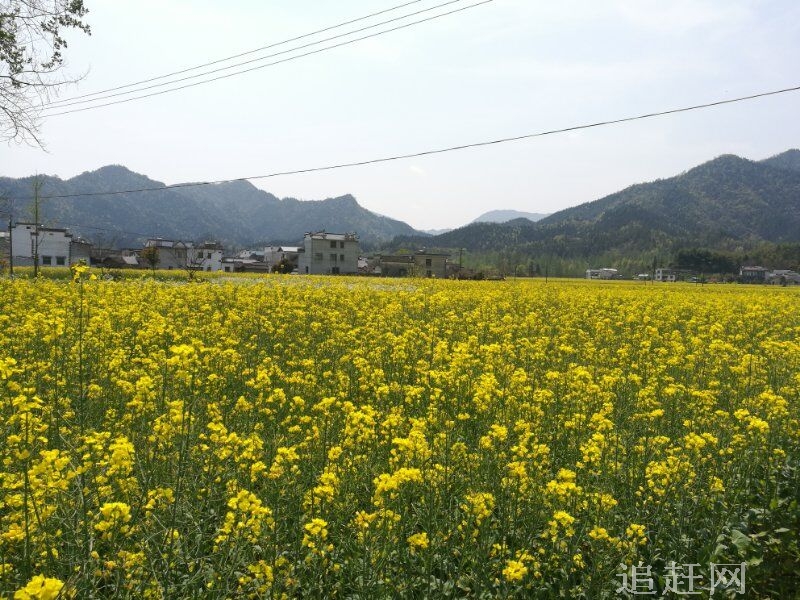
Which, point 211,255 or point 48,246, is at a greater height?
point 48,246

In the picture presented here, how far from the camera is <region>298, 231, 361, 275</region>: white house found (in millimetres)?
91250

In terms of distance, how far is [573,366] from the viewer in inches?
311

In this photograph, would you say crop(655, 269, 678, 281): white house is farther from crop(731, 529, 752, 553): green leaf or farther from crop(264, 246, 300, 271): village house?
crop(731, 529, 752, 553): green leaf

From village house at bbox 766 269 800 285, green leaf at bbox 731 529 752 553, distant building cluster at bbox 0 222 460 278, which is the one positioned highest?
distant building cluster at bbox 0 222 460 278

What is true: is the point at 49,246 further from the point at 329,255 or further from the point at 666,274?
the point at 666,274

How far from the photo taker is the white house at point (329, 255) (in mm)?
91250

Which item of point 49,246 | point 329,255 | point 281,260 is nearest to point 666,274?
point 329,255

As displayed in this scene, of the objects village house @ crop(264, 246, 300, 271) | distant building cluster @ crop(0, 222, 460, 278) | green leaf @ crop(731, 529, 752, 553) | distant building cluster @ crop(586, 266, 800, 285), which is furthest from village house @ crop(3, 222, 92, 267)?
distant building cluster @ crop(586, 266, 800, 285)

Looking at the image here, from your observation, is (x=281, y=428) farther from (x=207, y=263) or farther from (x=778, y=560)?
(x=207, y=263)

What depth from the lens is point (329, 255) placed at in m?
92.4

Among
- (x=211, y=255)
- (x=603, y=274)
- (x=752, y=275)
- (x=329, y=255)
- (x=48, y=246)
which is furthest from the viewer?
(x=603, y=274)

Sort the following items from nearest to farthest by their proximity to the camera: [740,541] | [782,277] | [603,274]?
1. [740,541]
2. [782,277]
3. [603,274]

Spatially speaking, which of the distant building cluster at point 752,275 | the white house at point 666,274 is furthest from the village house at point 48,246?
the white house at point 666,274

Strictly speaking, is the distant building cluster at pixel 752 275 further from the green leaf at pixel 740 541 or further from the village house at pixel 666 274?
the green leaf at pixel 740 541
